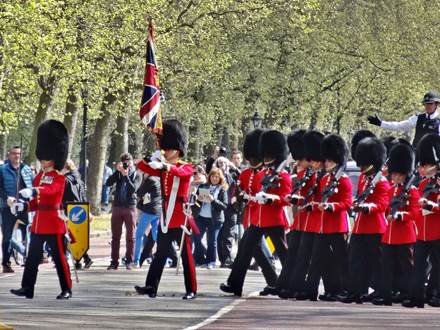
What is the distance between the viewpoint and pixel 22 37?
32062 millimetres

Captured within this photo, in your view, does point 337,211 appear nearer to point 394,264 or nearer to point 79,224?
point 394,264

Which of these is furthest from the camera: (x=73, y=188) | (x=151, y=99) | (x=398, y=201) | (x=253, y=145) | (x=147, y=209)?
(x=147, y=209)

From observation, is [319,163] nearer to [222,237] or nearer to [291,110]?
[222,237]

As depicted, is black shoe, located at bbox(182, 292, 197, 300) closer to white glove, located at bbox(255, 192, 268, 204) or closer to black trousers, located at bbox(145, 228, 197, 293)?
black trousers, located at bbox(145, 228, 197, 293)

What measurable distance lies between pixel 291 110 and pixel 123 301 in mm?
36029

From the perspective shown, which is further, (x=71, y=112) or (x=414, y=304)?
(x=71, y=112)

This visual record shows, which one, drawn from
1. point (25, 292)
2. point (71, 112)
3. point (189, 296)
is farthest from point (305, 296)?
point (71, 112)

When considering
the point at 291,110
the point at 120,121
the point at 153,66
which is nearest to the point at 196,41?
the point at 120,121

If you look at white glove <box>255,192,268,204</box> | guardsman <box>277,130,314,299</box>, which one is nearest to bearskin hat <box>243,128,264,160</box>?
guardsman <box>277,130,314,299</box>

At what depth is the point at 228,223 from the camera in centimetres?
2486

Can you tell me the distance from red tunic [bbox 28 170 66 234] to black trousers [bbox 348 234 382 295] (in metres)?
3.31

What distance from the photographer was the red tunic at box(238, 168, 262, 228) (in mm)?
19266

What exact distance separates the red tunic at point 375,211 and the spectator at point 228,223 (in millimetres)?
5891

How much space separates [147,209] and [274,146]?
510 cm
